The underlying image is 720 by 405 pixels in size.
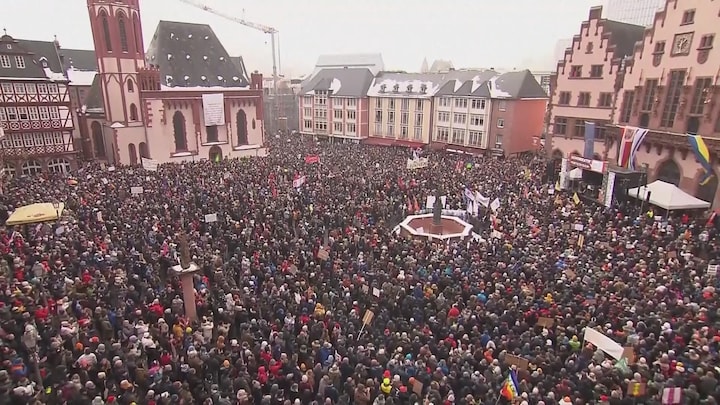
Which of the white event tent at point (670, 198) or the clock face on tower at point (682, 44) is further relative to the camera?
the clock face on tower at point (682, 44)

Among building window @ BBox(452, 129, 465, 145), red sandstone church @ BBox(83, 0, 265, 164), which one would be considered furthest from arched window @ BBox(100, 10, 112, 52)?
building window @ BBox(452, 129, 465, 145)

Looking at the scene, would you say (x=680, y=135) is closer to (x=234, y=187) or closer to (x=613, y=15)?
(x=234, y=187)

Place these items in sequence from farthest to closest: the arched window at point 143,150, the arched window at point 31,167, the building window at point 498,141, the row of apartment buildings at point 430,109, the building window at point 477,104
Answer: the building window at point 477,104 → the building window at point 498,141 → the row of apartment buildings at point 430,109 → the arched window at point 143,150 → the arched window at point 31,167

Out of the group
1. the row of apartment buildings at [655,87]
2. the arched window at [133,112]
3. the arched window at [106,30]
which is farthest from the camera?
the arched window at [133,112]

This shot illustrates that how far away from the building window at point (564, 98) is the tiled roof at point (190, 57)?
31192 millimetres

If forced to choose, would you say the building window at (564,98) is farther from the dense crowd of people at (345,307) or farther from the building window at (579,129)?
the dense crowd of people at (345,307)

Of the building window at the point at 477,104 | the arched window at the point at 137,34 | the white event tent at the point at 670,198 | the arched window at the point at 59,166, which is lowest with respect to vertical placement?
the arched window at the point at 59,166

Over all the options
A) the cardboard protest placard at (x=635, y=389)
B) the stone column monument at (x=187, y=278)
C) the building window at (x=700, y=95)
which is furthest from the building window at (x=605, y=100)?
the stone column monument at (x=187, y=278)

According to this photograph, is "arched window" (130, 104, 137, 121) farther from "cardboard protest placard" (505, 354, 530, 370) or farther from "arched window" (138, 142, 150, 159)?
"cardboard protest placard" (505, 354, 530, 370)

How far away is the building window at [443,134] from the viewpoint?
5056cm

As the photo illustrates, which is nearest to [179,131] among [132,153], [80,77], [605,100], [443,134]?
[132,153]

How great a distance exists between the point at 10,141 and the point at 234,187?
22.7 metres

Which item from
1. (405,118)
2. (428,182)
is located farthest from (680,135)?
(405,118)

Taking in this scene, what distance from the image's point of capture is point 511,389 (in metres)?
9.37
